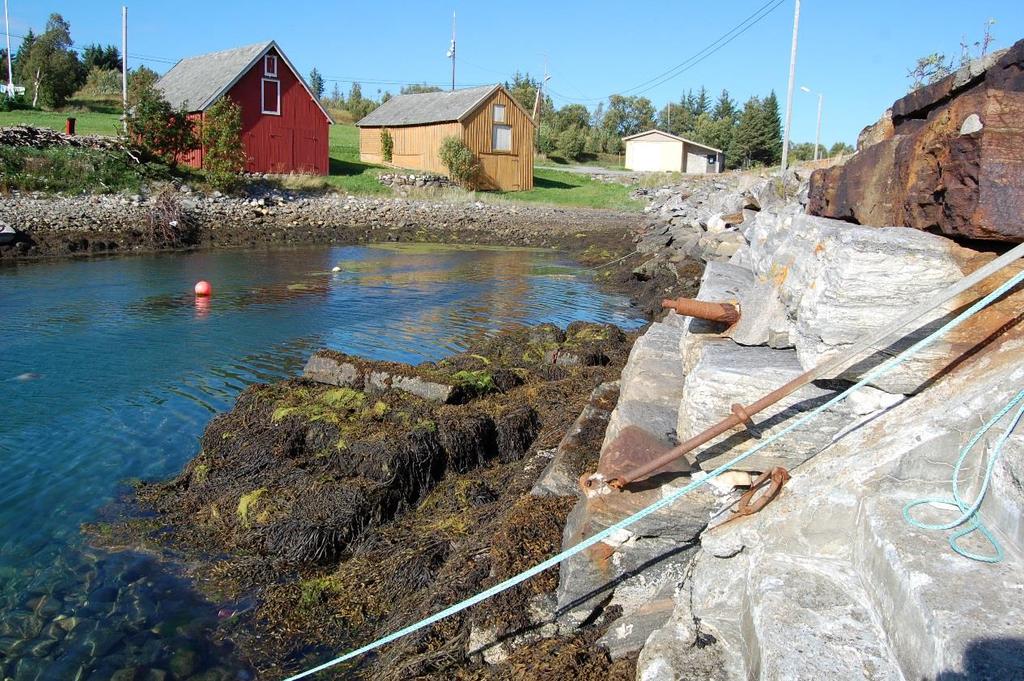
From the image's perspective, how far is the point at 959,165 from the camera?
379cm

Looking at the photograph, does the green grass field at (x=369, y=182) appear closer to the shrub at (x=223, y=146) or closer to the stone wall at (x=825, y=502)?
the shrub at (x=223, y=146)

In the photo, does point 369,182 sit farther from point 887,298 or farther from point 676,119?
point 676,119

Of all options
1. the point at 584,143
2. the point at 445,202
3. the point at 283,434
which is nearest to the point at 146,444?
the point at 283,434

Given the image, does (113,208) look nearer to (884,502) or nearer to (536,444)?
(536,444)

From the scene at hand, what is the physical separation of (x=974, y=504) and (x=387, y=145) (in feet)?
175

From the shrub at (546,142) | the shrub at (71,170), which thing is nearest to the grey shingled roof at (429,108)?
the shrub at (71,170)

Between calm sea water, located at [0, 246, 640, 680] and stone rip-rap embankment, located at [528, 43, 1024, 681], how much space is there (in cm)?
318

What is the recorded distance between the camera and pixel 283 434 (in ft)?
27.0

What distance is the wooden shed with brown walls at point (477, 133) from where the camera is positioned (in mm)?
49375

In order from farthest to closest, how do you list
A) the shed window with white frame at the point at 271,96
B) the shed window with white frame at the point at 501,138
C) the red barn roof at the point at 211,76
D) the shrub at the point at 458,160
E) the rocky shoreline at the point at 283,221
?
1. the shed window with white frame at the point at 501,138
2. the shrub at the point at 458,160
3. the shed window with white frame at the point at 271,96
4. the red barn roof at the point at 211,76
5. the rocky shoreline at the point at 283,221

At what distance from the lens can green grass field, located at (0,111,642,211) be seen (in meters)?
42.1

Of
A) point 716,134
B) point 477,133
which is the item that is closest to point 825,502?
point 477,133

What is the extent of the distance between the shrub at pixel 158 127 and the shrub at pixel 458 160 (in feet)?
52.5

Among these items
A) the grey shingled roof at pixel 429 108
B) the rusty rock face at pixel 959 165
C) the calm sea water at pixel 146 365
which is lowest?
the calm sea water at pixel 146 365
